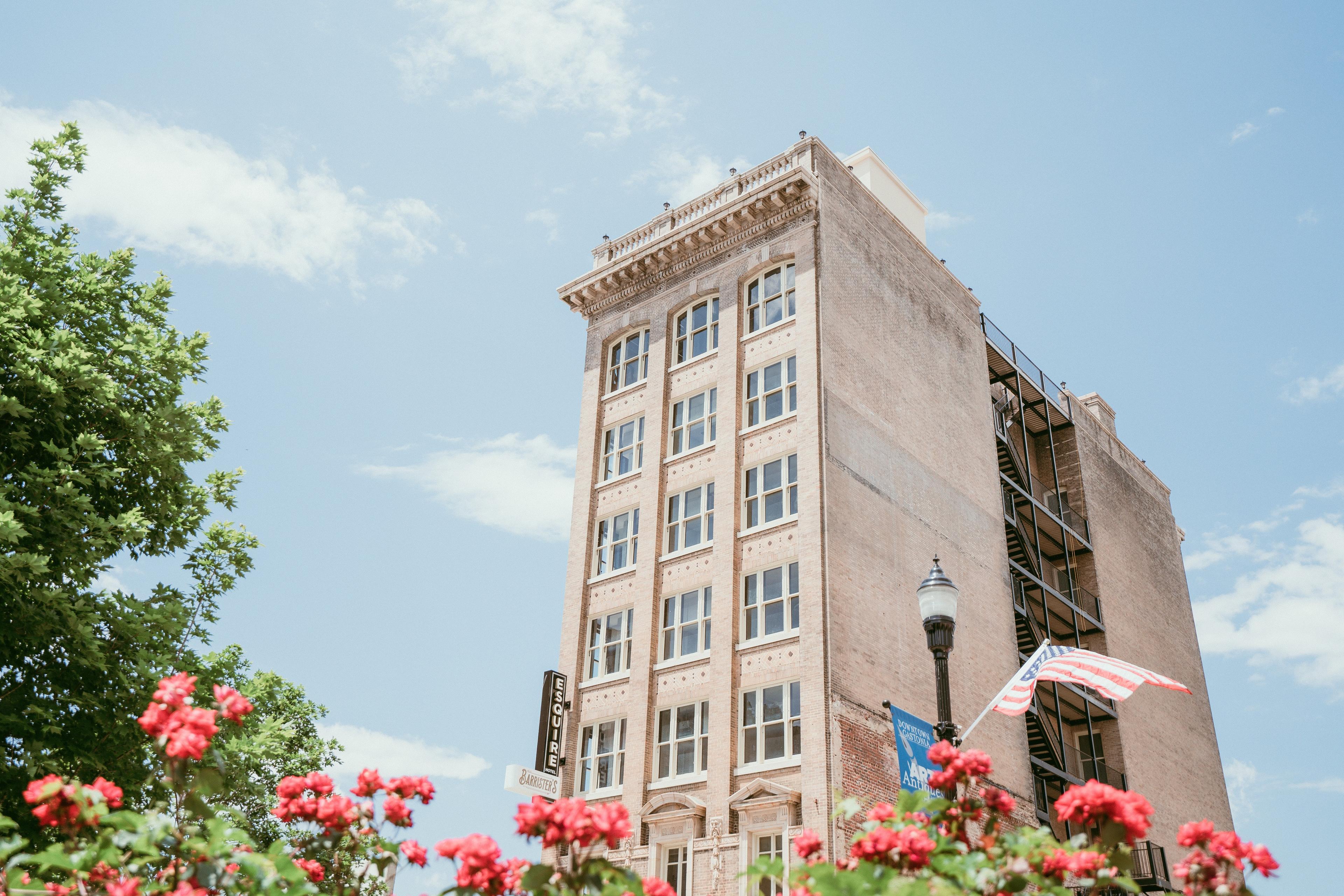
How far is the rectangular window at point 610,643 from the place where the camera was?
31.1 meters

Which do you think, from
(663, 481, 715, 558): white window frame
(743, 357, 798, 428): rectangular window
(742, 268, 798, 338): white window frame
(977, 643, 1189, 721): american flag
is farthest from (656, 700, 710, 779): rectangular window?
(742, 268, 798, 338): white window frame

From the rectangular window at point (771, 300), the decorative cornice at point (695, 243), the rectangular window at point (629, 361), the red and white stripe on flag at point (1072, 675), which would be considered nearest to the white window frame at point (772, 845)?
the red and white stripe on flag at point (1072, 675)

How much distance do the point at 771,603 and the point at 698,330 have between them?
1000cm

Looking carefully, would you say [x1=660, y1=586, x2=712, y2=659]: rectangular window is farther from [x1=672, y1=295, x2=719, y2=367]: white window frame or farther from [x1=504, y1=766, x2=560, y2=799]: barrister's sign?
[x1=672, y1=295, x2=719, y2=367]: white window frame

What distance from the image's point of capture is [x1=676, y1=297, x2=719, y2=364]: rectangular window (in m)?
34.1

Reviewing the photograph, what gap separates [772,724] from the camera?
2703cm

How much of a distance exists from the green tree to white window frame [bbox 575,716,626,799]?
37.6ft

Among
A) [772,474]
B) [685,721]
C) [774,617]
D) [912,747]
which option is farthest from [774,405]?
[912,747]

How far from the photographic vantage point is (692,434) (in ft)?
109

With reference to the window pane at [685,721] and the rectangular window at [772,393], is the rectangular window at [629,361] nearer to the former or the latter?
the rectangular window at [772,393]

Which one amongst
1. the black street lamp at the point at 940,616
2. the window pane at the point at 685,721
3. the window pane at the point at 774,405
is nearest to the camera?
the black street lamp at the point at 940,616

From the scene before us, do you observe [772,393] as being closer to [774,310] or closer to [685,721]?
[774,310]

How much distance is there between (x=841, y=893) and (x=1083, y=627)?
3809 cm

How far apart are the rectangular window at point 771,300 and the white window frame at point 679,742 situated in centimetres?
1140
